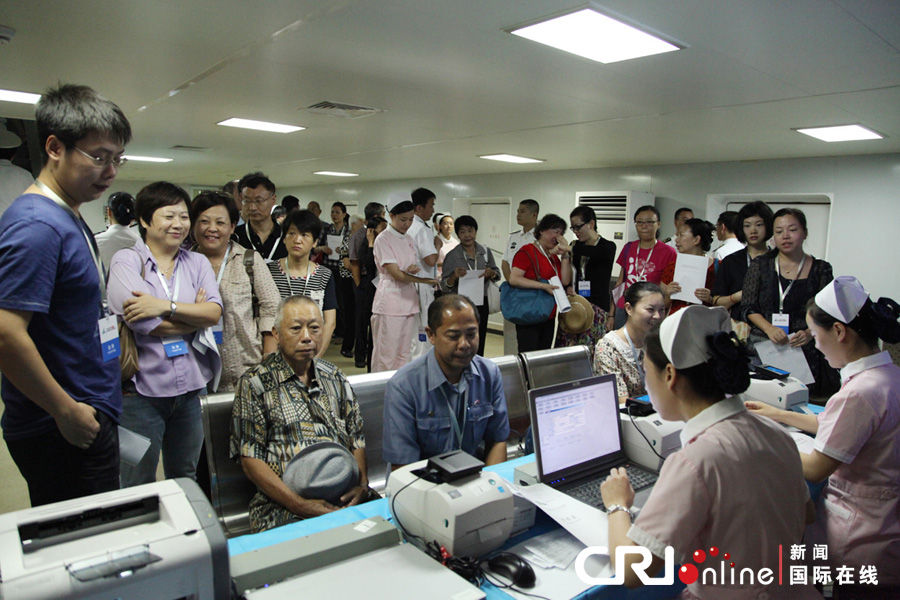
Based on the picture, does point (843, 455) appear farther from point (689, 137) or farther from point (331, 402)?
point (689, 137)

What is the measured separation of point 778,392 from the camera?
2.64m

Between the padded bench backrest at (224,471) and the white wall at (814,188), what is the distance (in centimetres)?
577

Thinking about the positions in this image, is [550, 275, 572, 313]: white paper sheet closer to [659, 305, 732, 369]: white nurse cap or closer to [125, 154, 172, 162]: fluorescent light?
[659, 305, 732, 369]: white nurse cap

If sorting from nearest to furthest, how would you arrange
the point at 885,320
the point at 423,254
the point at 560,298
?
the point at 885,320 < the point at 560,298 < the point at 423,254

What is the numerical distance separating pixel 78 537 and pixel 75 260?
0.76 m

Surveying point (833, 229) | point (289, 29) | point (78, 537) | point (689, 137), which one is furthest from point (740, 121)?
point (78, 537)

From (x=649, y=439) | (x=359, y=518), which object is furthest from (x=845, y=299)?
(x=359, y=518)

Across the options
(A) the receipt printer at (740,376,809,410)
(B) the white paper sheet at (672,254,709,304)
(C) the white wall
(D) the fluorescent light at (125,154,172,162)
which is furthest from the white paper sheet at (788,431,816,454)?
(D) the fluorescent light at (125,154,172,162)

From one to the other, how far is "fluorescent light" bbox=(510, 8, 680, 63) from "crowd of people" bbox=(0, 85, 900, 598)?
1.13m

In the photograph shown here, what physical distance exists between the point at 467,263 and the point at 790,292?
2.74 metres

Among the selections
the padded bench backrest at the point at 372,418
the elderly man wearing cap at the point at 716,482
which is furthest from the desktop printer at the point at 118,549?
the padded bench backrest at the point at 372,418

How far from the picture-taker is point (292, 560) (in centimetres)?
120

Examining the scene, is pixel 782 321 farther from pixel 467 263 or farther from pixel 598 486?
pixel 467 263

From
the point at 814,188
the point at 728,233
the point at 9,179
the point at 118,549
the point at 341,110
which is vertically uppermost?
the point at 341,110
